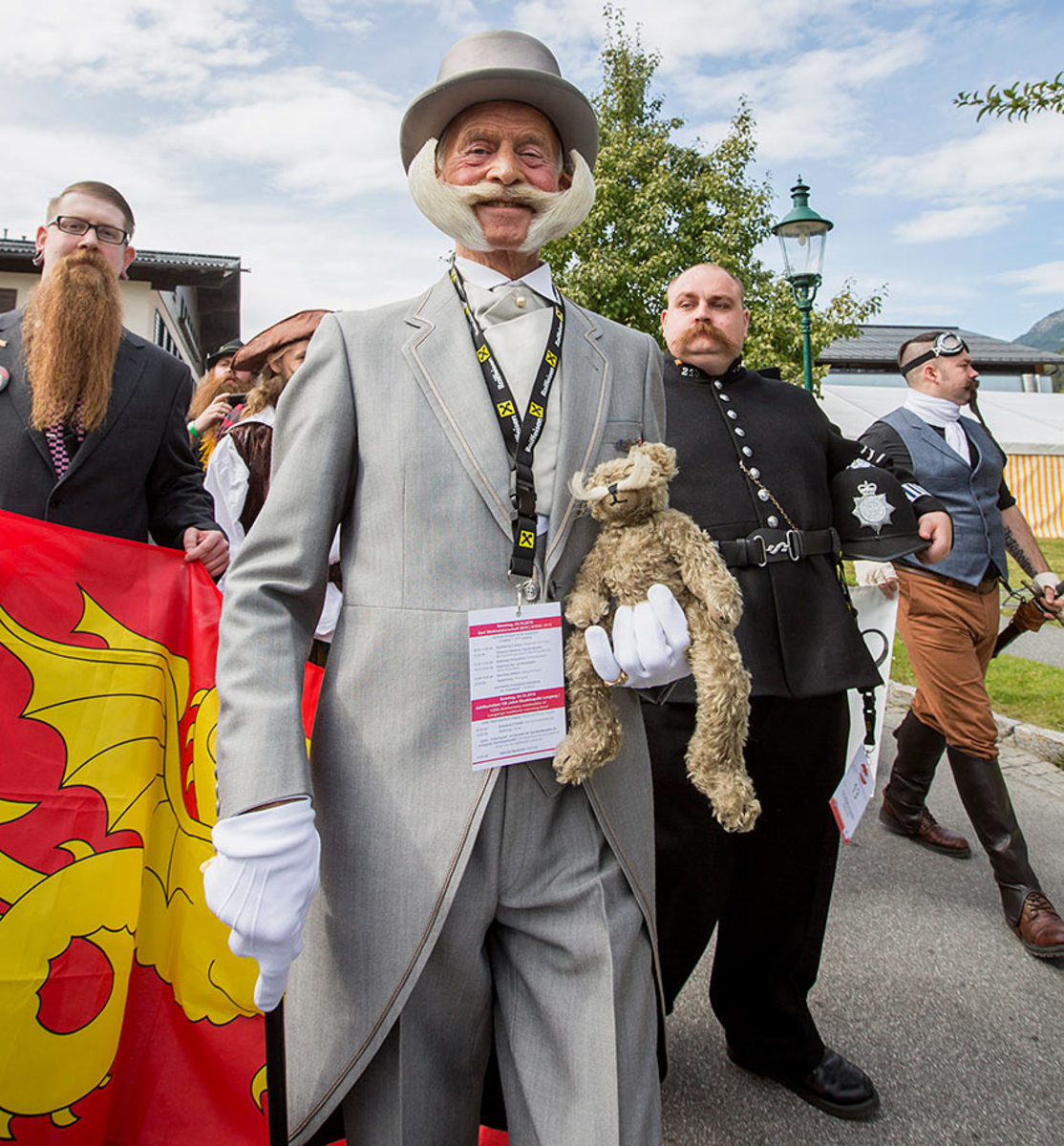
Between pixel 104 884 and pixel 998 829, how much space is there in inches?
127

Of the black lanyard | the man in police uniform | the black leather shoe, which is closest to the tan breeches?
the man in police uniform

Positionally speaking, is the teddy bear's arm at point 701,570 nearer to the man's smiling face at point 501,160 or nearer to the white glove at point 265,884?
the man's smiling face at point 501,160

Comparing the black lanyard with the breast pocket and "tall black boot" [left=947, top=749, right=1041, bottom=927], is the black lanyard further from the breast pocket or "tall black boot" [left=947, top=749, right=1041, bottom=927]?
"tall black boot" [left=947, top=749, right=1041, bottom=927]

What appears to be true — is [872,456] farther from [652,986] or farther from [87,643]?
[87,643]

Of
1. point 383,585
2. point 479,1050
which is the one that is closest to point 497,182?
point 383,585

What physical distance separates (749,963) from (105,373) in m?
2.50

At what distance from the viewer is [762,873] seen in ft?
8.49

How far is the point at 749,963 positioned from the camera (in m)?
2.58

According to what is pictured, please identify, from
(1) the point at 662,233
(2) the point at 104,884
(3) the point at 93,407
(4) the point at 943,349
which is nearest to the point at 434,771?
(2) the point at 104,884

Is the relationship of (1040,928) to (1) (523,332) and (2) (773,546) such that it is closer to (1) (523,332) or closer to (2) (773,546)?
(2) (773,546)

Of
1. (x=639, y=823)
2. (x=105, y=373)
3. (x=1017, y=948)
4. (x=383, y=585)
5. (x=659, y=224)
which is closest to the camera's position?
(x=383, y=585)

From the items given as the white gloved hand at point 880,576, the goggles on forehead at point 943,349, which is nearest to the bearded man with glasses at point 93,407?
the white gloved hand at point 880,576

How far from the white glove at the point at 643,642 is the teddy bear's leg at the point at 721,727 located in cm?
9

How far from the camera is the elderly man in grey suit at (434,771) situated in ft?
4.39
